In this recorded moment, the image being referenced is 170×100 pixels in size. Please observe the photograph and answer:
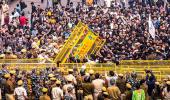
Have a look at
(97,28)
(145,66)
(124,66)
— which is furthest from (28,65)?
(97,28)

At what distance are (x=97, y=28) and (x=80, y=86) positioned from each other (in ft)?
38.6

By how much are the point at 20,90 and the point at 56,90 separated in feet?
4.22

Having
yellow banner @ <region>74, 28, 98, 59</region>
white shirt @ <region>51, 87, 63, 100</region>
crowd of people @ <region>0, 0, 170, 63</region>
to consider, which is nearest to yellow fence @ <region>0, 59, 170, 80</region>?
crowd of people @ <region>0, 0, 170, 63</region>

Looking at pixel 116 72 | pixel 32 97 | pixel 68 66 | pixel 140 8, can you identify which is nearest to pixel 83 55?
pixel 68 66

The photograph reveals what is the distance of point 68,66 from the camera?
2672cm

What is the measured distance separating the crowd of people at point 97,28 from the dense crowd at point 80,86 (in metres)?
2.99

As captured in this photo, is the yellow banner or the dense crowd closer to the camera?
the dense crowd

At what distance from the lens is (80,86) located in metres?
23.3

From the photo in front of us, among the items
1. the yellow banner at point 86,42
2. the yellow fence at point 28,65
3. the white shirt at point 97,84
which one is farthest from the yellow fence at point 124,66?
the yellow banner at point 86,42

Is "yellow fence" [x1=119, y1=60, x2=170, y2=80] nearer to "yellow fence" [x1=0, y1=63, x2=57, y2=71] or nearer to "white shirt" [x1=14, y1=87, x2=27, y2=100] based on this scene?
"yellow fence" [x1=0, y1=63, x2=57, y2=71]

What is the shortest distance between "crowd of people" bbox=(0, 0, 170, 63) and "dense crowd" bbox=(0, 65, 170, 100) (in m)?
2.99

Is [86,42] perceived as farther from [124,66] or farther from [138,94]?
[138,94]

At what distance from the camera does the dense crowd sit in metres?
22.3

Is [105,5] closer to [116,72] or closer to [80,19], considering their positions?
[80,19]
